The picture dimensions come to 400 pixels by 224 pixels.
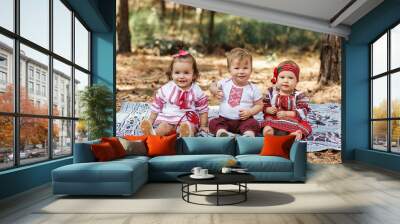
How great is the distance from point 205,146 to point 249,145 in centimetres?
82

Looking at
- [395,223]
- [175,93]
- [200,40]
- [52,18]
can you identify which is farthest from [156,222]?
[200,40]

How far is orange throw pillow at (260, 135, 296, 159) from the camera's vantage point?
7.05 meters

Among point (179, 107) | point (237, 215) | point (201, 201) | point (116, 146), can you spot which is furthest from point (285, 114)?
point (237, 215)

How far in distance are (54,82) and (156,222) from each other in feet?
13.5

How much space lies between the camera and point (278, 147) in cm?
708

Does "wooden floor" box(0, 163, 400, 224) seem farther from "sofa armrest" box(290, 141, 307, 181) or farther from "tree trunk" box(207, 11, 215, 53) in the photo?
"tree trunk" box(207, 11, 215, 53)

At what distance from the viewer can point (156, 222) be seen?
4.05 meters

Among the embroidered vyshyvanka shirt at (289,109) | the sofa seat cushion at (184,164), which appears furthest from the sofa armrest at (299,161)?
the embroidered vyshyvanka shirt at (289,109)

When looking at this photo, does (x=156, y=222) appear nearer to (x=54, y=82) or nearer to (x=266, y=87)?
(x=54, y=82)

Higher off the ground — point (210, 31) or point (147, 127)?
Answer: point (210, 31)

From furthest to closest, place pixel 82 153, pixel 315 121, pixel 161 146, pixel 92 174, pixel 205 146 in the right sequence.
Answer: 1. pixel 315 121
2. pixel 205 146
3. pixel 161 146
4. pixel 82 153
5. pixel 92 174

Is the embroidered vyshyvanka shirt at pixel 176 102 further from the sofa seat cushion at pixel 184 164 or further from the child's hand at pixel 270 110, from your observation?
the sofa seat cushion at pixel 184 164

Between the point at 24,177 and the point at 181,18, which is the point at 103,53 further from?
the point at 24,177

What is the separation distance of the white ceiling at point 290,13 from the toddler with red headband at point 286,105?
1056 millimetres
